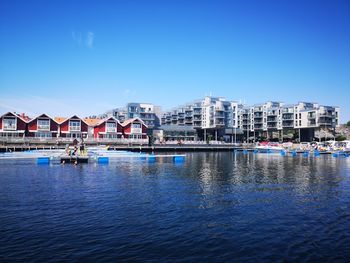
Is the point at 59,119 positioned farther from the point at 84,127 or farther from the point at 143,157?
the point at 143,157

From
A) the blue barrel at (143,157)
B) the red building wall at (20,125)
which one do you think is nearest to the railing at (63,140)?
the red building wall at (20,125)

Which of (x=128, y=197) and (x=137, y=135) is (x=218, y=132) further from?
(x=128, y=197)

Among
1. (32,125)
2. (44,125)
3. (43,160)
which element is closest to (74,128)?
(44,125)

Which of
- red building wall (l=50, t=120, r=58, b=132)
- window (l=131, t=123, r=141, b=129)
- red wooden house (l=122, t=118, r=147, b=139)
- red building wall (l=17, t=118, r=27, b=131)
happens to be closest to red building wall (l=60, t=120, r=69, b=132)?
red building wall (l=50, t=120, r=58, b=132)

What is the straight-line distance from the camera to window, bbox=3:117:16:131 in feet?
333

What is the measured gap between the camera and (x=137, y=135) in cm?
11994

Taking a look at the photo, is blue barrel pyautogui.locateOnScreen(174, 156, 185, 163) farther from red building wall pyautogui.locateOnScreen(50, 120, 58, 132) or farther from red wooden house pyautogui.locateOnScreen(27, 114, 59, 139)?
red building wall pyautogui.locateOnScreen(50, 120, 58, 132)

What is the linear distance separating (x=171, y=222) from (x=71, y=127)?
313ft

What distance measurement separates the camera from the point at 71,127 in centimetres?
10938

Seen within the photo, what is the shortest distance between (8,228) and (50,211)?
409cm

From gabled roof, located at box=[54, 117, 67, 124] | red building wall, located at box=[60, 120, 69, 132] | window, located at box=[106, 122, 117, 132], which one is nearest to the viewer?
red building wall, located at box=[60, 120, 69, 132]

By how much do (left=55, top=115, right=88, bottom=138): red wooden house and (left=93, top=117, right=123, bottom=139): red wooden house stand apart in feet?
17.3

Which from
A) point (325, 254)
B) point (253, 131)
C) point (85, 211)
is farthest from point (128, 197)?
point (253, 131)

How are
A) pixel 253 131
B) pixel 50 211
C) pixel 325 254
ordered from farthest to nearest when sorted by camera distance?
pixel 253 131 → pixel 50 211 → pixel 325 254
